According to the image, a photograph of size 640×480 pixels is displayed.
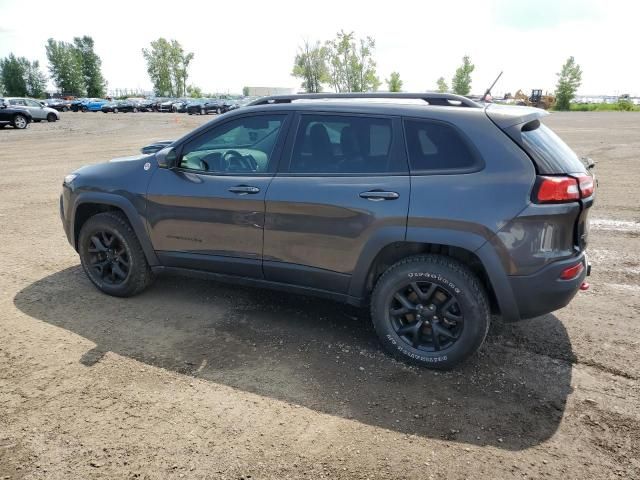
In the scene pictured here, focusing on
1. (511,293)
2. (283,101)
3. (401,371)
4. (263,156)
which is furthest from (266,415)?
(283,101)

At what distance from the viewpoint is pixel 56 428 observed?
2713mm

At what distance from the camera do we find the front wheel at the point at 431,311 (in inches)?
123

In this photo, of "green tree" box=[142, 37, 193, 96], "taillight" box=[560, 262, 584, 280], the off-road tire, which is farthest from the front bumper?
"green tree" box=[142, 37, 193, 96]

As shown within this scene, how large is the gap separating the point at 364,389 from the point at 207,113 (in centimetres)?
4833

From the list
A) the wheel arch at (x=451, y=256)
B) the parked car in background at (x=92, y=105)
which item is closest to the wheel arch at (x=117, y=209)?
the wheel arch at (x=451, y=256)

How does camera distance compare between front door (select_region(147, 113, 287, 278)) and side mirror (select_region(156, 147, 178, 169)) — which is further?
side mirror (select_region(156, 147, 178, 169))

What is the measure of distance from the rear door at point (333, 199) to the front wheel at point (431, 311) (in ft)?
0.90

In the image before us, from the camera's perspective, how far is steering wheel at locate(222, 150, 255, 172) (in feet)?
12.6

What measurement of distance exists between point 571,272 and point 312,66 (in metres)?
63.5

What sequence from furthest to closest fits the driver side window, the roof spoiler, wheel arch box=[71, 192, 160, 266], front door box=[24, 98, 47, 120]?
front door box=[24, 98, 47, 120] < wheel arch box=[71, 192, 160, 266] < the driver side window < the roof spoiler

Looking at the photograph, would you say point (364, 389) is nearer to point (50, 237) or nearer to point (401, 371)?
point (401, 371)

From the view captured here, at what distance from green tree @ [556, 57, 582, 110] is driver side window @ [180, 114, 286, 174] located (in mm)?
75443

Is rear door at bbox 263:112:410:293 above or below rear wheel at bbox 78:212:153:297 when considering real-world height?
above

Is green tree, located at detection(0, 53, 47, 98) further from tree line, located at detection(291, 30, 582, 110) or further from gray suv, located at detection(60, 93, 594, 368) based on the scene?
gray suv, located at detection(60, 93, 594, 368)
